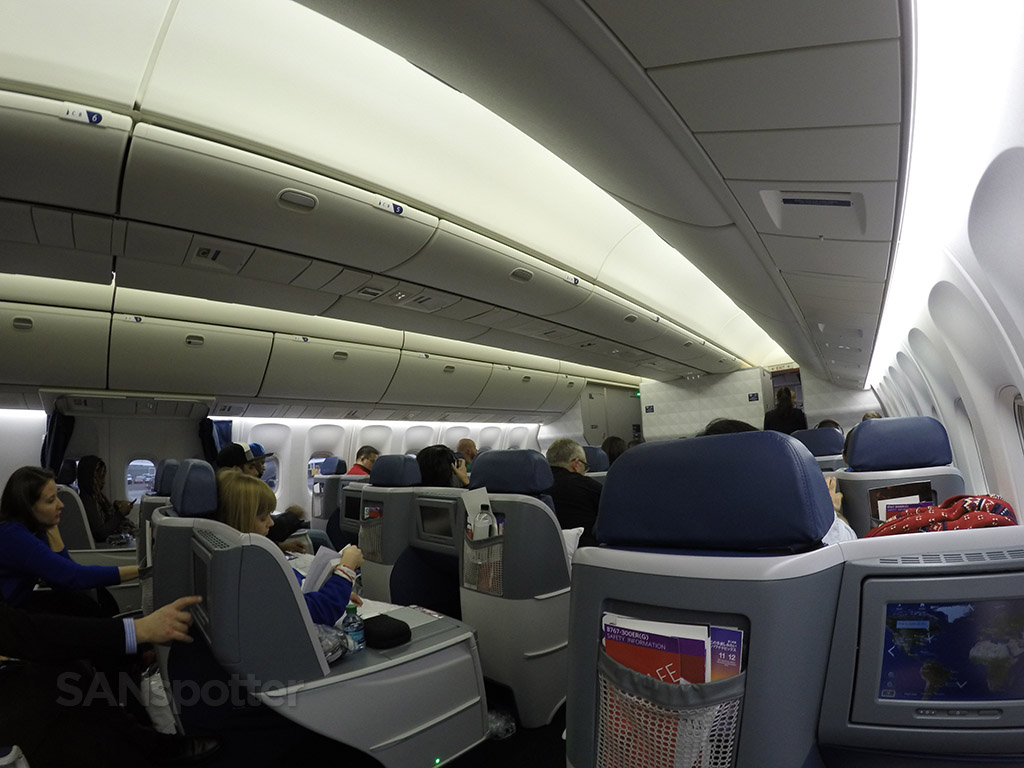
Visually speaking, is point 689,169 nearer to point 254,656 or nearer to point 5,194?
point 254,656

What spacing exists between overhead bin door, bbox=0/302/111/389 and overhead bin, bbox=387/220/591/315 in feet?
12.7

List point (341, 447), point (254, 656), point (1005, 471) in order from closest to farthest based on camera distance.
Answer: point (254, 656) < point (1005, 471) < point (341, 447)

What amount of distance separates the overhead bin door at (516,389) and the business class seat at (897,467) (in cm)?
756

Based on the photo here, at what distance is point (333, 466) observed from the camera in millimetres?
10531

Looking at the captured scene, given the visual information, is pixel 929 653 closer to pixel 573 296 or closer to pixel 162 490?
pixel 573 296

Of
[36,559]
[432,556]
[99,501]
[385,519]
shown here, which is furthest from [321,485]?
[36,559]

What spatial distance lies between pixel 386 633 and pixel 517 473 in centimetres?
144

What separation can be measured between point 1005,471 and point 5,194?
A: 26.0 feet

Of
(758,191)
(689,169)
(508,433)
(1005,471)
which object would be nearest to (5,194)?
(689,169)

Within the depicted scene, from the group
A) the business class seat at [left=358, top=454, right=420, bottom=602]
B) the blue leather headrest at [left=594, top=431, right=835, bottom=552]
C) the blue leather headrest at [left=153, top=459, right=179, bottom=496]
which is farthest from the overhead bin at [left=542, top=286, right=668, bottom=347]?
the blue leather headrest at [left=153, top=459, right=179, bottom=496]

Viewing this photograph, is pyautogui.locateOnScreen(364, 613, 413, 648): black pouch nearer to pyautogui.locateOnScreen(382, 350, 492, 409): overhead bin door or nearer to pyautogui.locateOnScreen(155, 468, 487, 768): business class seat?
pyautogui.locateOnScreen(155, 468, 487, 768): business class seat

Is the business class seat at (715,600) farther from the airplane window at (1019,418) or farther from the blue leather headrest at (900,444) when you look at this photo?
the airplane window at (1019,418)

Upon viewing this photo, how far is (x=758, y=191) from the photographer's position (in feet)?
9.22

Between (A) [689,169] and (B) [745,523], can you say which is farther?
(A) [689,169]
